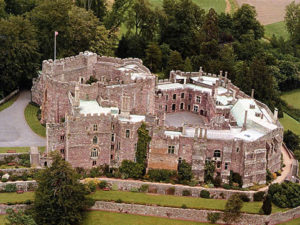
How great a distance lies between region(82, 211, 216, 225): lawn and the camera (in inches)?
3049

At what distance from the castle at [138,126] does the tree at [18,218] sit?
13.8 metres

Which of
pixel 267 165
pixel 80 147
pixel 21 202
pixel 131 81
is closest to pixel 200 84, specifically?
pixel 131 81

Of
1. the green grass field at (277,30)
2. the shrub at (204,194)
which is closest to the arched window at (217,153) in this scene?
the shrub at (204,194)

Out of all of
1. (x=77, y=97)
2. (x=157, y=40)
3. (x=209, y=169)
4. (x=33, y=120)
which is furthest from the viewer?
(x=157, y=40)

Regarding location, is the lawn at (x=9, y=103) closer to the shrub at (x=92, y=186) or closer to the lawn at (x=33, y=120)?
the lawn at (x=33, y=120)

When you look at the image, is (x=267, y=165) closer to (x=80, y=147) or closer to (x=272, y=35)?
(x=80, y=147)

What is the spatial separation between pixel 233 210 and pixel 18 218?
91.2 feet

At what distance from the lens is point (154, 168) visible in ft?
282

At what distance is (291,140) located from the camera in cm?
10156

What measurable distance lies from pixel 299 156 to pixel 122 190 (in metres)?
31.5

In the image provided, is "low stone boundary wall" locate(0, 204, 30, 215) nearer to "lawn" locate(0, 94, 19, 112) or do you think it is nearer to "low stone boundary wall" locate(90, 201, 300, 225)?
"low stone boundary wall" locate(90, 201, 300, 225)

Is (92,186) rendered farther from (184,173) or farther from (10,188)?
(184,173)

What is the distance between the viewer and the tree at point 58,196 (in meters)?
74.7

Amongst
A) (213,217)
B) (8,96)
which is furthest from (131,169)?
(8,96)
